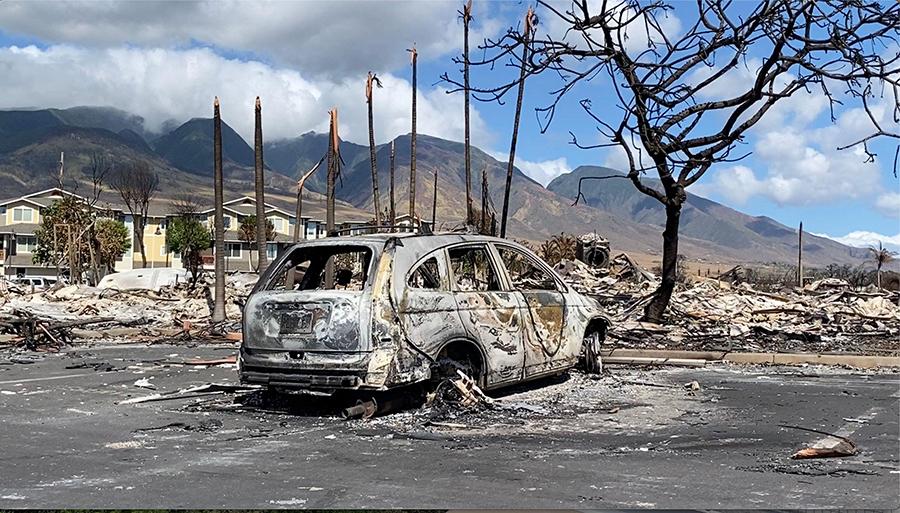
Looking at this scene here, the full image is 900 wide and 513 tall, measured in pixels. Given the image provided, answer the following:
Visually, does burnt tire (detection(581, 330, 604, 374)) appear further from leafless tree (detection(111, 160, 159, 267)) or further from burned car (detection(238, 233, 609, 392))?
leafless tree (detection(111, 160, 159, 267))

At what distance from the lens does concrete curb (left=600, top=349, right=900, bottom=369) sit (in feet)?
42.0

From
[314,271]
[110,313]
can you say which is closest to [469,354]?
[314,271]

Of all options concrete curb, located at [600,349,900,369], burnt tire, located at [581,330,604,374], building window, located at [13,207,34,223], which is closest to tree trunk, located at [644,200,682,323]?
concrete curb, located at [600,349,900,369]

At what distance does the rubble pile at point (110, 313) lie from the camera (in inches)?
635

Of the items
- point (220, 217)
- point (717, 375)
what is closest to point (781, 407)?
point (717, 375)

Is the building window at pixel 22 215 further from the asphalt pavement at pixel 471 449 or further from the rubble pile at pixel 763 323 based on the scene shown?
the asphalt pavement at pixel 471 449

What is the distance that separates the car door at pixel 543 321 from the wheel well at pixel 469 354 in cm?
76

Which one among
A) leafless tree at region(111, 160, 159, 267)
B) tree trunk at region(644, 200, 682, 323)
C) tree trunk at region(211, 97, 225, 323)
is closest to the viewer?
tree trunk at region(644, 200, 682, 323)

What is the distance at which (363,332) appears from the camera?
Result: 26.2 ft

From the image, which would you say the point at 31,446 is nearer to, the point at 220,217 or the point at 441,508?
the point at 441,508

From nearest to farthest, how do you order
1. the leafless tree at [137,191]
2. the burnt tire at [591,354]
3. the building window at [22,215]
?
1. the burnt tire at [591,354]
2. the leafless tree at [137,191]
3. the building window at [22,215]

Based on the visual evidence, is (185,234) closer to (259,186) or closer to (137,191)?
(137,191)

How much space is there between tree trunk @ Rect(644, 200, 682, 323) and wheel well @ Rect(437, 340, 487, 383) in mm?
7364

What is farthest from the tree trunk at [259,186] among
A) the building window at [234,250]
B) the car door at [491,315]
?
the building window at [234,250]
